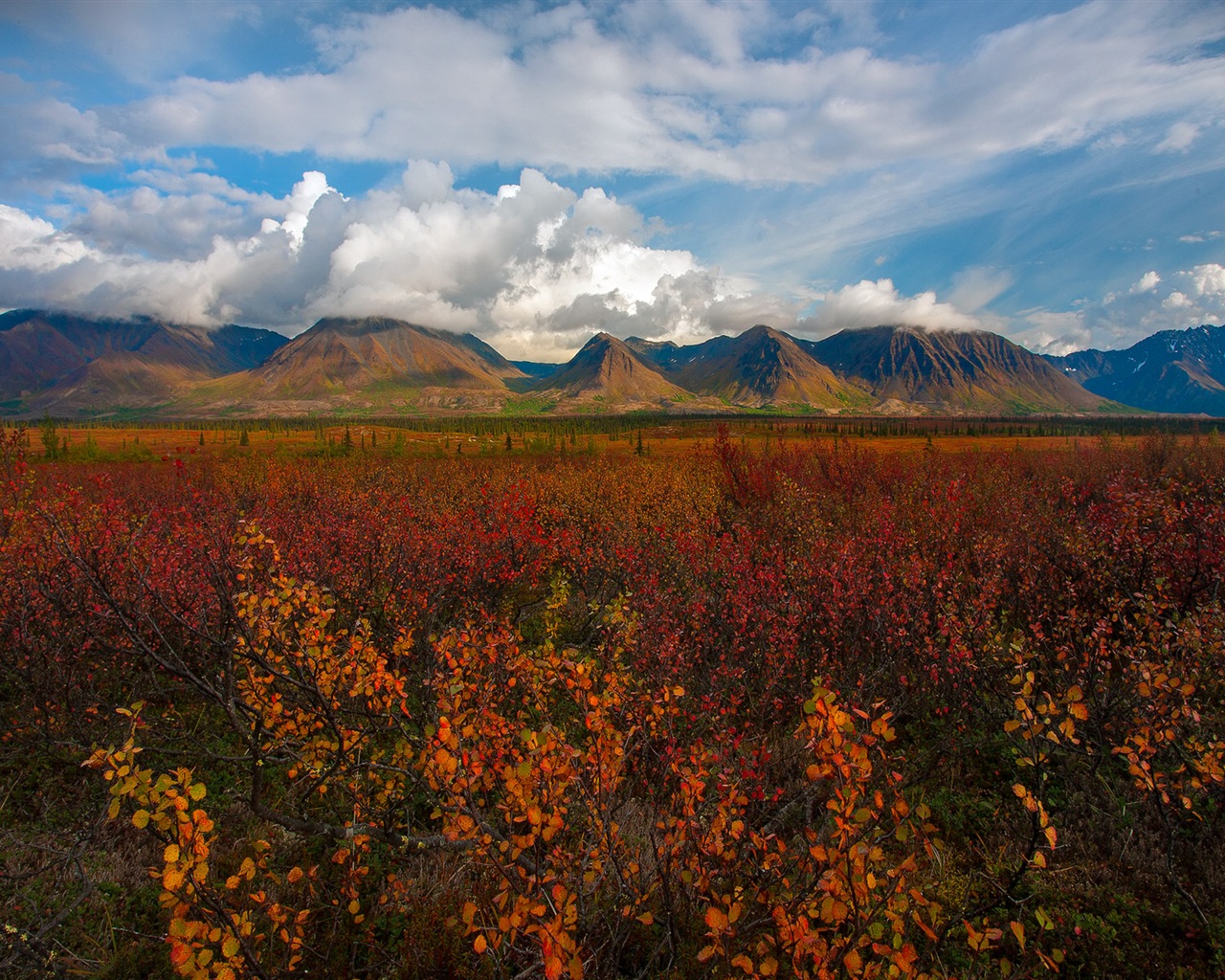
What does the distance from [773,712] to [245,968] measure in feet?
22.3

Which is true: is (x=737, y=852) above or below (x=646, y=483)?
below

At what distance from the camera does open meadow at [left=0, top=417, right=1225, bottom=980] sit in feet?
11.8

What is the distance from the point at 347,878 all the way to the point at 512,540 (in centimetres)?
955

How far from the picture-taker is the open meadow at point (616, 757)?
360cm

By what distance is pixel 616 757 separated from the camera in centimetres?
418

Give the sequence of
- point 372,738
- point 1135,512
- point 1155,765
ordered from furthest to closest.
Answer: point 1135,512, point 372,738, point 1155,765

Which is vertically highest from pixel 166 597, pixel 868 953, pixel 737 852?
pixel 166 597

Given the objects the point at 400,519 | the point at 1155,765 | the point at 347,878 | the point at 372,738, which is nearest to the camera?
the point at 347,878

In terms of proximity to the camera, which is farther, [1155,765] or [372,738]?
[372,738]

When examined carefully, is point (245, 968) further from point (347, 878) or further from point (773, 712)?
point (773, 712)

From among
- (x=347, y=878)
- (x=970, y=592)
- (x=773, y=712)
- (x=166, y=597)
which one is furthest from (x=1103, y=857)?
(x=166, y=597)

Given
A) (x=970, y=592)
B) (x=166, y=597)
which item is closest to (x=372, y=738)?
(x=166, y=597)

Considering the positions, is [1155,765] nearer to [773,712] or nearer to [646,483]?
[773,712]

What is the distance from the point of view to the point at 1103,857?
5898 millimetres
